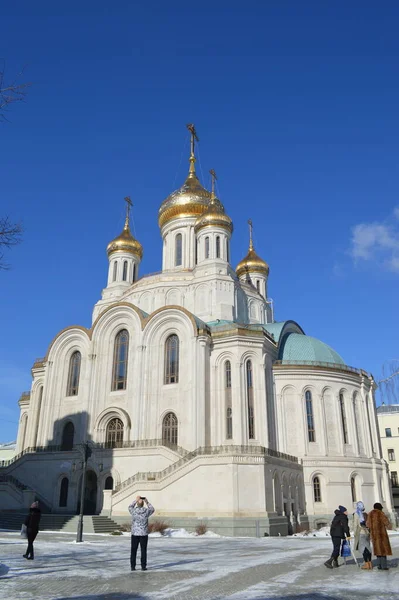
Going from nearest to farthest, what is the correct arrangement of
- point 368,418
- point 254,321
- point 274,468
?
point 274,468, point 368,418, point 254,321

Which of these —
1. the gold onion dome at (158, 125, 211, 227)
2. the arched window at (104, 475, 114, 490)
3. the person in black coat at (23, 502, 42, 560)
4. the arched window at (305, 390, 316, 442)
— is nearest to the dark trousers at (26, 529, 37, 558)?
the person in black coat at (23, 502, 42, 560)

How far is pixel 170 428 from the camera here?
111ft

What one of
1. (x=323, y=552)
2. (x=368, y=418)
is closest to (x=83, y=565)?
(x=323, y=552)

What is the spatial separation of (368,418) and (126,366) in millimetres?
19202

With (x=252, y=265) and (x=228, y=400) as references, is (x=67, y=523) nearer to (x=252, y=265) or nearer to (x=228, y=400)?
(x=228, y=400)

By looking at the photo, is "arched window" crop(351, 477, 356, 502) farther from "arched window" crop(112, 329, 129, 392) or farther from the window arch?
"arched window" crop(112, 329, 129, 392)

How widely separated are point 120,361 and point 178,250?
13.7 m

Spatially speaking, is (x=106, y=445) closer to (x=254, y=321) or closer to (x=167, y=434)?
(x=167, y=434)

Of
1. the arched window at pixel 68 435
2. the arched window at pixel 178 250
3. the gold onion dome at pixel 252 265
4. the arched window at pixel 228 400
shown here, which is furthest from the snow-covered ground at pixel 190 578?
the gold onion dome at pixel 252 265

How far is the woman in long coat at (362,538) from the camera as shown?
11.4 meters

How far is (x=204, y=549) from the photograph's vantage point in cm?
1667

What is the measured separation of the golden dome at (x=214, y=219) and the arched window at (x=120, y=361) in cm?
1153

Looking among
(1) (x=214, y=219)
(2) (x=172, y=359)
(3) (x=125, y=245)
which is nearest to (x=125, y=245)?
(3) (x=125, y=245)

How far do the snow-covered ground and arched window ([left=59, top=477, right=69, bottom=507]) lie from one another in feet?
64.9
